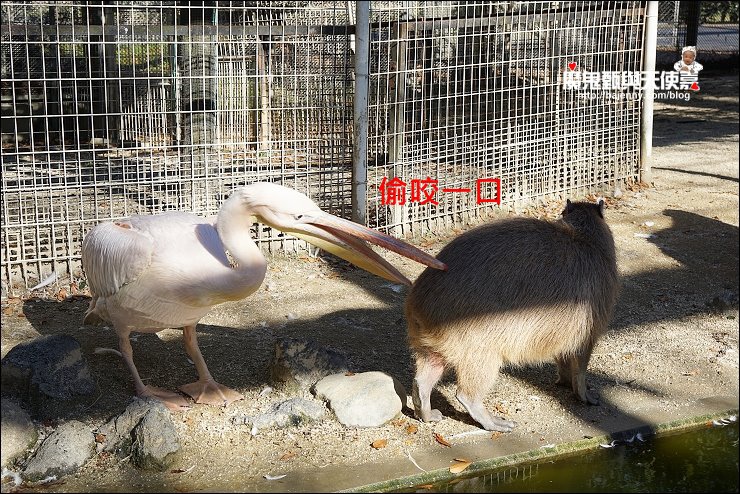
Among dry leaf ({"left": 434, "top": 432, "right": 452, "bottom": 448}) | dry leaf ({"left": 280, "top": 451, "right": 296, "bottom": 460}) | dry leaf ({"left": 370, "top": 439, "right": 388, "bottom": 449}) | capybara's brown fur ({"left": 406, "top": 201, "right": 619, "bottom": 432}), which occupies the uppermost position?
capybara's brown fur ({"left": 406, "top": 201, "right": 619, "bottom": 432})

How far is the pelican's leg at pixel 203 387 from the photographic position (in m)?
4.17

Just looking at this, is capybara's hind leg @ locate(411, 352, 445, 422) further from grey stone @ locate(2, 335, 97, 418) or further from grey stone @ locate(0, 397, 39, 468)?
grey stone @ locate(0, 397, 39, 468)

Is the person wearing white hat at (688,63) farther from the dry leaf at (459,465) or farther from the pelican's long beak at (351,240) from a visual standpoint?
the dry leaf at (459,465)

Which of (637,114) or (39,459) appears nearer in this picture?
(39,459)

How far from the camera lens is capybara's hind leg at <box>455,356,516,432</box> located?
392 cm

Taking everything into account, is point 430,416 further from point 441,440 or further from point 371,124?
point 371,124

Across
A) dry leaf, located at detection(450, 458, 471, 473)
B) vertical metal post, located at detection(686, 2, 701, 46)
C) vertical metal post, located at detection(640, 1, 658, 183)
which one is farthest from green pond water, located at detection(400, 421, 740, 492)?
vertical metal post, located at detection(686, 2, 701, 46)

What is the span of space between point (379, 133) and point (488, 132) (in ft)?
3.40

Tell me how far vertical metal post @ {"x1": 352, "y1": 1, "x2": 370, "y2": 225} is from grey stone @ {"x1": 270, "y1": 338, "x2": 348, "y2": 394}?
2.10m

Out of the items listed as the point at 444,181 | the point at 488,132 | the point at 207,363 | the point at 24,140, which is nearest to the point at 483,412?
the point at 207,363

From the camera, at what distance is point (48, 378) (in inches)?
157

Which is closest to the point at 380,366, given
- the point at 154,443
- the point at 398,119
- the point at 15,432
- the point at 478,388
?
the point at 478,388

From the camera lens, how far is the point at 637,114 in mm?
8312

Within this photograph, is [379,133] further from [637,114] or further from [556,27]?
[637,114]
